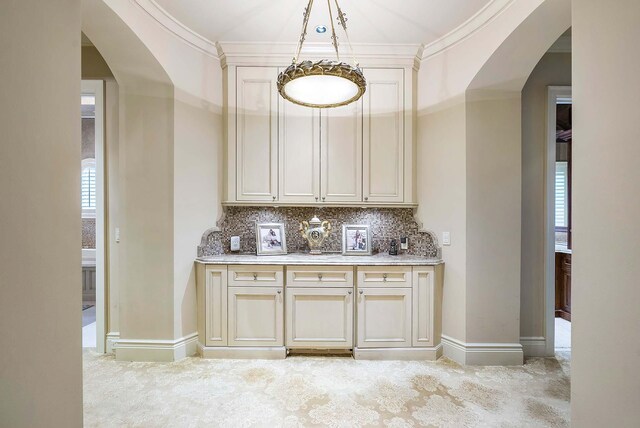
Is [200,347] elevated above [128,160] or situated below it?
below

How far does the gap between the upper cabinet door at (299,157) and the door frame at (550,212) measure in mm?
2233

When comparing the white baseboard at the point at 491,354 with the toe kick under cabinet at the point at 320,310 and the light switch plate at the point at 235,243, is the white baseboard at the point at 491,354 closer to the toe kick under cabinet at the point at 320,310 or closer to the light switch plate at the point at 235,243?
the toe kick under cabinet at the point at 320,310

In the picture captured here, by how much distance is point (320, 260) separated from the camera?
2.92 meters

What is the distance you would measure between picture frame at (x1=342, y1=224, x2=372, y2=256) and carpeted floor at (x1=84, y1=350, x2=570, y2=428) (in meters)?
1.04

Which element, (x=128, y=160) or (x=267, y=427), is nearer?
(x=267, y=427)

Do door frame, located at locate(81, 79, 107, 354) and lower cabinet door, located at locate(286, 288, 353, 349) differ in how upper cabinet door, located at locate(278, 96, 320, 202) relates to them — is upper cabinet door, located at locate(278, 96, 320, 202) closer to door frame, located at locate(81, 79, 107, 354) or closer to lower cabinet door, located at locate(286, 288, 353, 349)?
lower cabinet door, located at locate(286, 288, 353, 349)

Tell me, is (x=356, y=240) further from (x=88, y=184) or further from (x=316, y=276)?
(x=88, y=184)

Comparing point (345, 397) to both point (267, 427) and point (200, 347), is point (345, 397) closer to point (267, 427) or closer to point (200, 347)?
point (267, 427)
